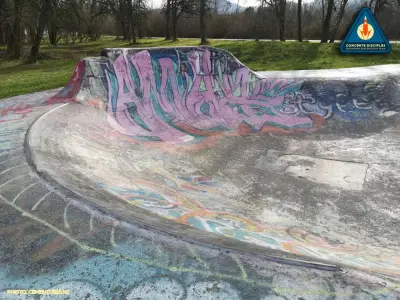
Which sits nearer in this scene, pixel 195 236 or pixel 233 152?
pixel 195 236

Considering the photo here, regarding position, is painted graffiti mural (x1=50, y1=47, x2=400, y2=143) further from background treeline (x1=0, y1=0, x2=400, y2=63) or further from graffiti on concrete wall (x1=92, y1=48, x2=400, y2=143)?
background treeline (x1=0, y1=0, x2=400, y2=63)

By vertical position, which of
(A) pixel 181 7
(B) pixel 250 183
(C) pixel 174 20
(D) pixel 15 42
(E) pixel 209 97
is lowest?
(B) pixel 250 183

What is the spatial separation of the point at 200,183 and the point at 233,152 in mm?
2261

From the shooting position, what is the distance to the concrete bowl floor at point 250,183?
4.03 metres

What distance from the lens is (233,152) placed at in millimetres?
9016

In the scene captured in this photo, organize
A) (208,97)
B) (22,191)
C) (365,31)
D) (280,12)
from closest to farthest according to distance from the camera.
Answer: (22,191)
(208,97)
(365,31)
(280,12)

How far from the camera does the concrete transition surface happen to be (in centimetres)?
275

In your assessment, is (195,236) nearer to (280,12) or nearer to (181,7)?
(280,12)

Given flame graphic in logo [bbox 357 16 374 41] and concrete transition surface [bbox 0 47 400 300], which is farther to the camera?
flame graphic in logo [bbox 357 16 374 41]

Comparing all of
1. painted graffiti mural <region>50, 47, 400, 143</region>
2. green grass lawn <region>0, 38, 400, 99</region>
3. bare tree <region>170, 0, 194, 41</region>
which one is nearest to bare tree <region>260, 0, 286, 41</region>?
green grass lawn <region>0, 38, 400, 99</region>

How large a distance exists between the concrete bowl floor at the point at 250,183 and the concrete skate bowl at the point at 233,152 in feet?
0.11

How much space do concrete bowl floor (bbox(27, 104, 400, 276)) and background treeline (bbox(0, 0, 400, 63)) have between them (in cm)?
1577

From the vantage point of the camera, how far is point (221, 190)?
6.88 metres

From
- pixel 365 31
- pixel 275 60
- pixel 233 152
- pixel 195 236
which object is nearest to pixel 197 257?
pixel 195 236
